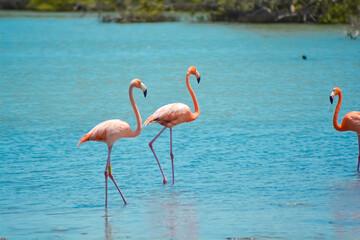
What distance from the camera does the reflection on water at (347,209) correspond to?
5.47 m

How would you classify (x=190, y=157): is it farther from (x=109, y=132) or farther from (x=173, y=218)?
(x=173, y=218)

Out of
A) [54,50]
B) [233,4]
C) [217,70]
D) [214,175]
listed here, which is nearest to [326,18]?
[233,4]

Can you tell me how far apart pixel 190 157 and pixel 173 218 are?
2.75 meters

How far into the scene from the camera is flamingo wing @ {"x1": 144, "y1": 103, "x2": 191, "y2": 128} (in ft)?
25.2

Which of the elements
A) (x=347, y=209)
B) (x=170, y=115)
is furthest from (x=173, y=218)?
(x=170, y=115)

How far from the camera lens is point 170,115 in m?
7.73

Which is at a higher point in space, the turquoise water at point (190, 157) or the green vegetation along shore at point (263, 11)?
the green vegetation along shore at point (263, 11)

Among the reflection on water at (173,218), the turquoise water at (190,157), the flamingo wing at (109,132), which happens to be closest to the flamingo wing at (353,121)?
the turquoise water at (190,157)

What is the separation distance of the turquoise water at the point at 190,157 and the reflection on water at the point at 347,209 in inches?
0.4

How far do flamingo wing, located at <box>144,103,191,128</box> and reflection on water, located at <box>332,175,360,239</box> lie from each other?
6.55 ft

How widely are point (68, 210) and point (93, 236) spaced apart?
96 centimetres

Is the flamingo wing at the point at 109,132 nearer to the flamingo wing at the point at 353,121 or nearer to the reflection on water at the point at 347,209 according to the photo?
the reflection on water at the point at 347,209

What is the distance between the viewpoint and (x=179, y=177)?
7793 millimetres

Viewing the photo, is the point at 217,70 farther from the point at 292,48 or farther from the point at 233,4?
the point at 233,4
